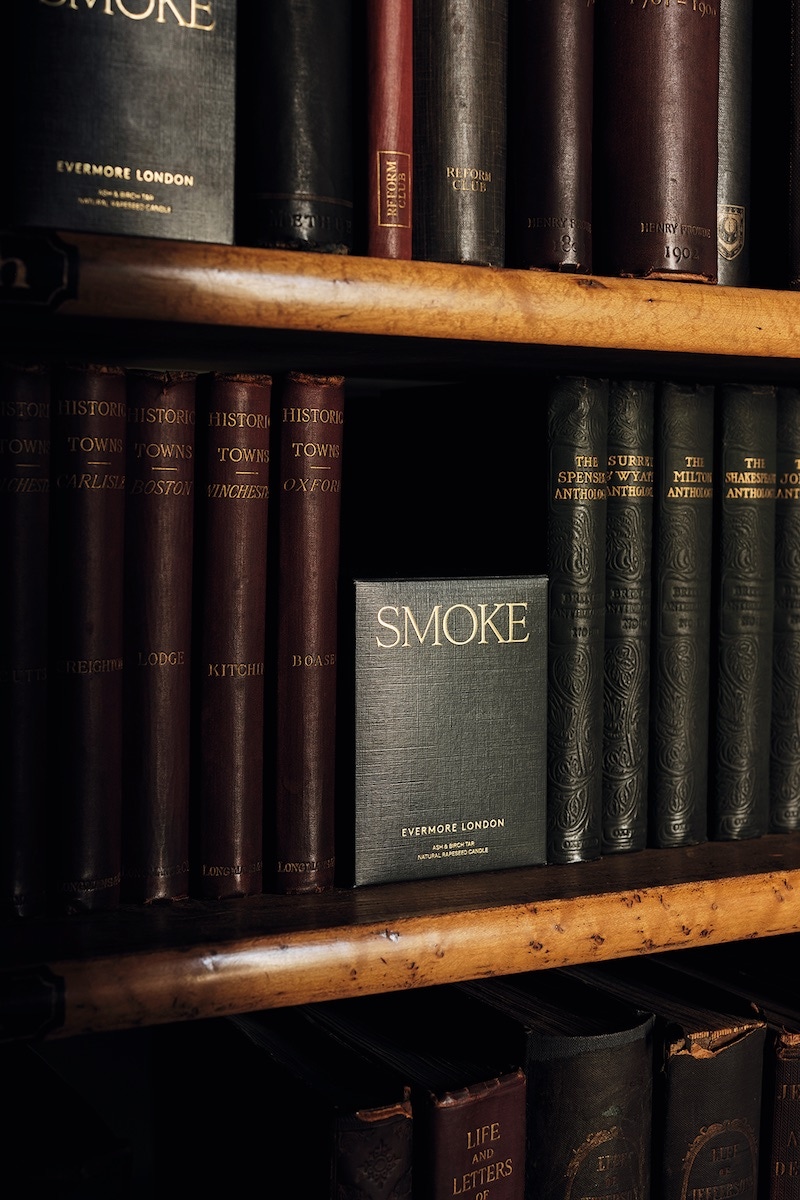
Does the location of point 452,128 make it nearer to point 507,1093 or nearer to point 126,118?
point 126,118

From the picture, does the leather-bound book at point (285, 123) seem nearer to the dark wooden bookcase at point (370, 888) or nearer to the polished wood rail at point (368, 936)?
the dark wooden bookcase at point (370, 888)

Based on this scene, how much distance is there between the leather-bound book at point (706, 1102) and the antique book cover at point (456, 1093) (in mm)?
107

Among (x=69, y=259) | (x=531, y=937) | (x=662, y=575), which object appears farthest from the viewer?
(x=662, y=575)

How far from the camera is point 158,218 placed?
0.58 meters

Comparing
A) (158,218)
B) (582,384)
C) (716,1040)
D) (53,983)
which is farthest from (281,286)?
(716,1040)

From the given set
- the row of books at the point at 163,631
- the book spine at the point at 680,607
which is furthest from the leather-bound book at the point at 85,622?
the book spine at the point at 680,607

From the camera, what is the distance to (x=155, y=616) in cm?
66

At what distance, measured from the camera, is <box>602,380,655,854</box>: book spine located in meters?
0.77

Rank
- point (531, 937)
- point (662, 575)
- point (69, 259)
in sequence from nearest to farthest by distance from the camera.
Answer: point (69, 259) → point (531, 937) → point (662, 575)

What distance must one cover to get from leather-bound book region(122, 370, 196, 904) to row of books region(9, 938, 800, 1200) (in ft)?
0.50

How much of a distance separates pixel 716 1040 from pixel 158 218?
1.94ft

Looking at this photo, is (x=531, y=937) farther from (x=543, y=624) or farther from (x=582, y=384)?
(x=582, y=384)

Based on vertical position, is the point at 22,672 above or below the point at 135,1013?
above

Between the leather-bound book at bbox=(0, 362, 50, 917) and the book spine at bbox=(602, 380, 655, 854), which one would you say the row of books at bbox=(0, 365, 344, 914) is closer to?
the leather-bound book at bbox=(0, 362, 50, 917)
